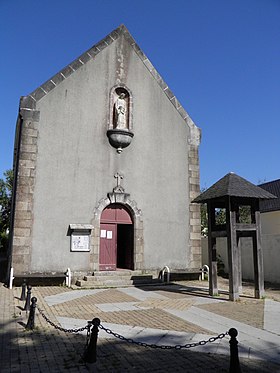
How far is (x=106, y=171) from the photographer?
1422cm

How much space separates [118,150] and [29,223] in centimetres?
488

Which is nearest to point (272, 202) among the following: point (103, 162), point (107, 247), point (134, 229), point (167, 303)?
point (134, 229)

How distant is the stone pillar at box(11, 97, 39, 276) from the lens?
12.2 m

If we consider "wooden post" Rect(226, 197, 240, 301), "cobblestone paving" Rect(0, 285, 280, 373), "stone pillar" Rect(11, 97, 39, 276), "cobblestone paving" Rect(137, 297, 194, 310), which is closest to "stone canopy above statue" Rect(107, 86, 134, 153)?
"stone pillar" Rect(11, 97, 39, 276)

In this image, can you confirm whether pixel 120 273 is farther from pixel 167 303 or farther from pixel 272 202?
pixel 272 202

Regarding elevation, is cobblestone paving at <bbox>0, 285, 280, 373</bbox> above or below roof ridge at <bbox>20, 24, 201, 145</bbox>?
below

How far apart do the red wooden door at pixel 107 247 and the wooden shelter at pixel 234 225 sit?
463 centimetres

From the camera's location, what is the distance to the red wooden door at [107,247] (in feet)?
45.5

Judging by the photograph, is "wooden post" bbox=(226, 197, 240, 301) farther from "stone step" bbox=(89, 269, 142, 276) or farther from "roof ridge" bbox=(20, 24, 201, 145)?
"roof ridge" bbox=(20, 24, 201, 145)

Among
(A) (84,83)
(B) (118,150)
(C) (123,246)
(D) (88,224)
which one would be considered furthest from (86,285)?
(A) (84,83)

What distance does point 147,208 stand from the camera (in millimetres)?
14727

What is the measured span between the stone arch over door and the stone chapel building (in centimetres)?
4

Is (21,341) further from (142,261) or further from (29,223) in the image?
(142,261)

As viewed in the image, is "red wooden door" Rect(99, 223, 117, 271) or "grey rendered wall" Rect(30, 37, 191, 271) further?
"red wooden door" Rect(99, 223, 117, 271)
